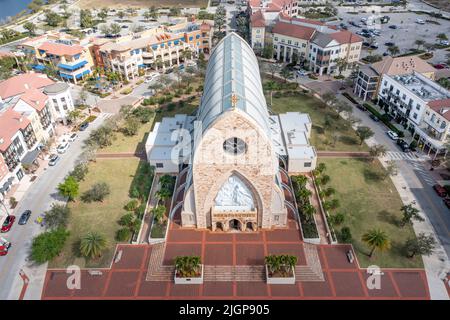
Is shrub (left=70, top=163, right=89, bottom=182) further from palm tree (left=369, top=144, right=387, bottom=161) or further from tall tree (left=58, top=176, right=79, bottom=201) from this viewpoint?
palm tree (left=369, top=144, right=387, bottom=161)

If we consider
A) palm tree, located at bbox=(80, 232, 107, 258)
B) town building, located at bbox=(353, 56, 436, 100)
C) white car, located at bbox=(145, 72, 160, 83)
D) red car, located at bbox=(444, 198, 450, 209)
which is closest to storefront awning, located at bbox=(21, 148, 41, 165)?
palm tree, located at bbox=(80, 232, 107, 258)

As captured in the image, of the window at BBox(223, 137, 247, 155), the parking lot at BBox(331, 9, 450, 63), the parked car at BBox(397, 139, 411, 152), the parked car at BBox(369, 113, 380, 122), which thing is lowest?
the parked car at BBox(397, 139, 411, 152)

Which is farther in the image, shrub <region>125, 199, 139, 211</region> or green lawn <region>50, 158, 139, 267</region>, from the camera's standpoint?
shrub <region>125, 199, 139, 211</region>

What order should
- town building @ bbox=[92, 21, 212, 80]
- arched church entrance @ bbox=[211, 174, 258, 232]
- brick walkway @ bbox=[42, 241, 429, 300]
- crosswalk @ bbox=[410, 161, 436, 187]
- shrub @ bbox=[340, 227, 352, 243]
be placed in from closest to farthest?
brick walkway @ bbox=[42, 241, 429, 300]
arched church entrance @ bbox=[211, 174, 258, 232]
shrub @ bbox=[340, 227, 352, 243]
crosswalk @ bbox=[410, 161, 436, 187]
town building @ bbox=[92, 21, 212, 80]

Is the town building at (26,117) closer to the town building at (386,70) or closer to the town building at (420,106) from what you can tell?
the town building at (386,70)

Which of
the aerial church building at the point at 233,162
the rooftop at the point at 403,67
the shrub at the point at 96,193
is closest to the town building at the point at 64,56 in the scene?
the shrub at the point at 96,193

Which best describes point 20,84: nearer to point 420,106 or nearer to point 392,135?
point 392,135
